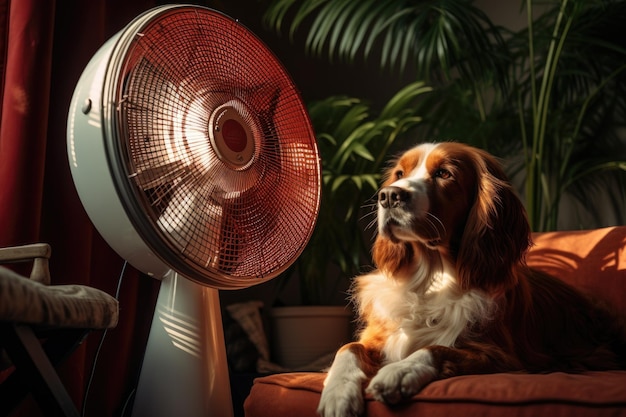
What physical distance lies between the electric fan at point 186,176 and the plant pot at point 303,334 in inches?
32.8

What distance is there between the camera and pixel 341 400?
1.27 m

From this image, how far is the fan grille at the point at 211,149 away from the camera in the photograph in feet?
4.43

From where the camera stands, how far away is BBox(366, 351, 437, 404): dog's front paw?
124 cm

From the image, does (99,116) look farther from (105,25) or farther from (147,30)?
(105,25)

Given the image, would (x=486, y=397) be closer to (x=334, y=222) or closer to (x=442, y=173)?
(x=442, y=173)

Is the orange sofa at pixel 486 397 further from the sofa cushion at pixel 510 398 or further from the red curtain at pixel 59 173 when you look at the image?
the red curtain at pixel 59 173

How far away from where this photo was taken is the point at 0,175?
5.51 feet

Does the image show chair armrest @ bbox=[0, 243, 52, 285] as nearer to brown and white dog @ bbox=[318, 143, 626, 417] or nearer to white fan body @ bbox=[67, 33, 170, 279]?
white fan body @ bbox=[67, 33, 170, 279]

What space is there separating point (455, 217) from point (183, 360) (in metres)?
0.73

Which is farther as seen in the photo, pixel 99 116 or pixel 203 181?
pixel 203 181

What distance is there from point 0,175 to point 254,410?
34.6 inches

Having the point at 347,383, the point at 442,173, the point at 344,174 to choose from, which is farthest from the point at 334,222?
the point at 347,383

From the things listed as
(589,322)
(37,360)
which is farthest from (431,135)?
(37,360)

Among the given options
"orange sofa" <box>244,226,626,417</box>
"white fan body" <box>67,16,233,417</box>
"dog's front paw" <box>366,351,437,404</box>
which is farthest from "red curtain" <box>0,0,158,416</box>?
"dog's front paw" <box>366,351,437,404</box>
